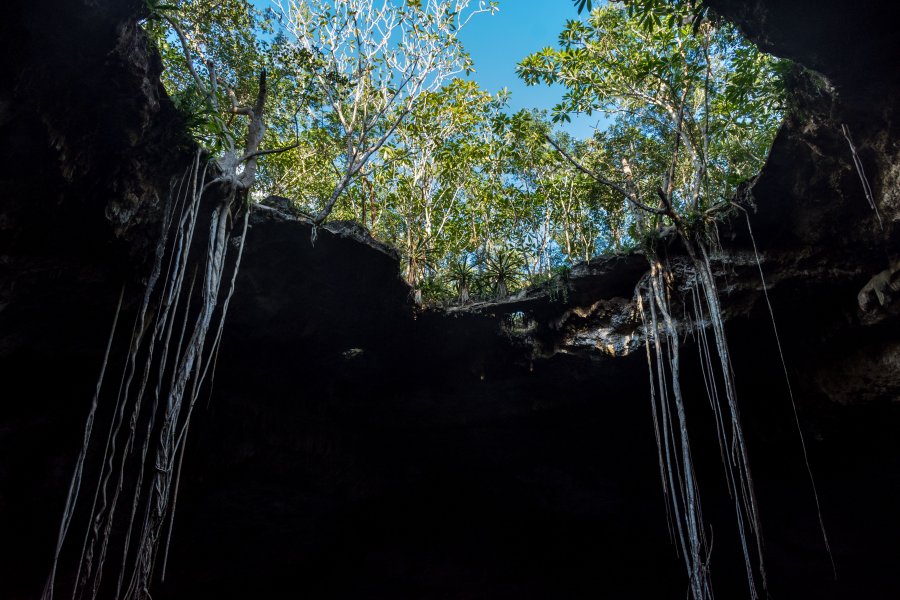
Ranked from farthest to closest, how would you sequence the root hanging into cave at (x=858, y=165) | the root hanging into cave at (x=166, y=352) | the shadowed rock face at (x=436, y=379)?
the root hanging into cave at (x=858, y=165) < the shadowed rock face at (x=436, y=379) < the root hanging into cave at (x=166, y=352)

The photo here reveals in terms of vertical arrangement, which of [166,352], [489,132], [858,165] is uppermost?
[489,132]

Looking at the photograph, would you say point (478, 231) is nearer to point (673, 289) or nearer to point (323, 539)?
point (673, 289)

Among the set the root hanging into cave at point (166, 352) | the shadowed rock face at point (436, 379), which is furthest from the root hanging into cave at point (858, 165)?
the root hanging into cave at point (166, 352)

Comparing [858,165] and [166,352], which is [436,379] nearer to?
[166,352]

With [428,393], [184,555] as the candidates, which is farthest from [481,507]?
[184,555]

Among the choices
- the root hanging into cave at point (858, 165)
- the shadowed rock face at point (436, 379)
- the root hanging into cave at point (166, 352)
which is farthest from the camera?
the root hanging into cave at point (858, 165)

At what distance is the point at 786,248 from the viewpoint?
5.12 meters

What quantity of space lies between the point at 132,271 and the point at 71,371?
171cm

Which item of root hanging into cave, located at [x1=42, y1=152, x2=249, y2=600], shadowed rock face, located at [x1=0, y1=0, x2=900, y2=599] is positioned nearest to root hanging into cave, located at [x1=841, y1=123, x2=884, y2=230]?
shadowed rock face, located at [x1=0, y1=0, x2=900, y2=599]

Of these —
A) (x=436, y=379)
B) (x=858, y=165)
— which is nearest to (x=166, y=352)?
(x=436, y=379)

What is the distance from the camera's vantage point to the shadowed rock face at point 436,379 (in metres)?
3.77

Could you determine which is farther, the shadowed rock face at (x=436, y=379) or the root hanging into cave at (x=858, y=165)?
the root hanging into cave at (x=858, y=165)

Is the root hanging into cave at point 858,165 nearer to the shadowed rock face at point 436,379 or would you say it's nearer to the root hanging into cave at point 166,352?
the shadowed rock face at point 436,379

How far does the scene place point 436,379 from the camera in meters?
6.96
